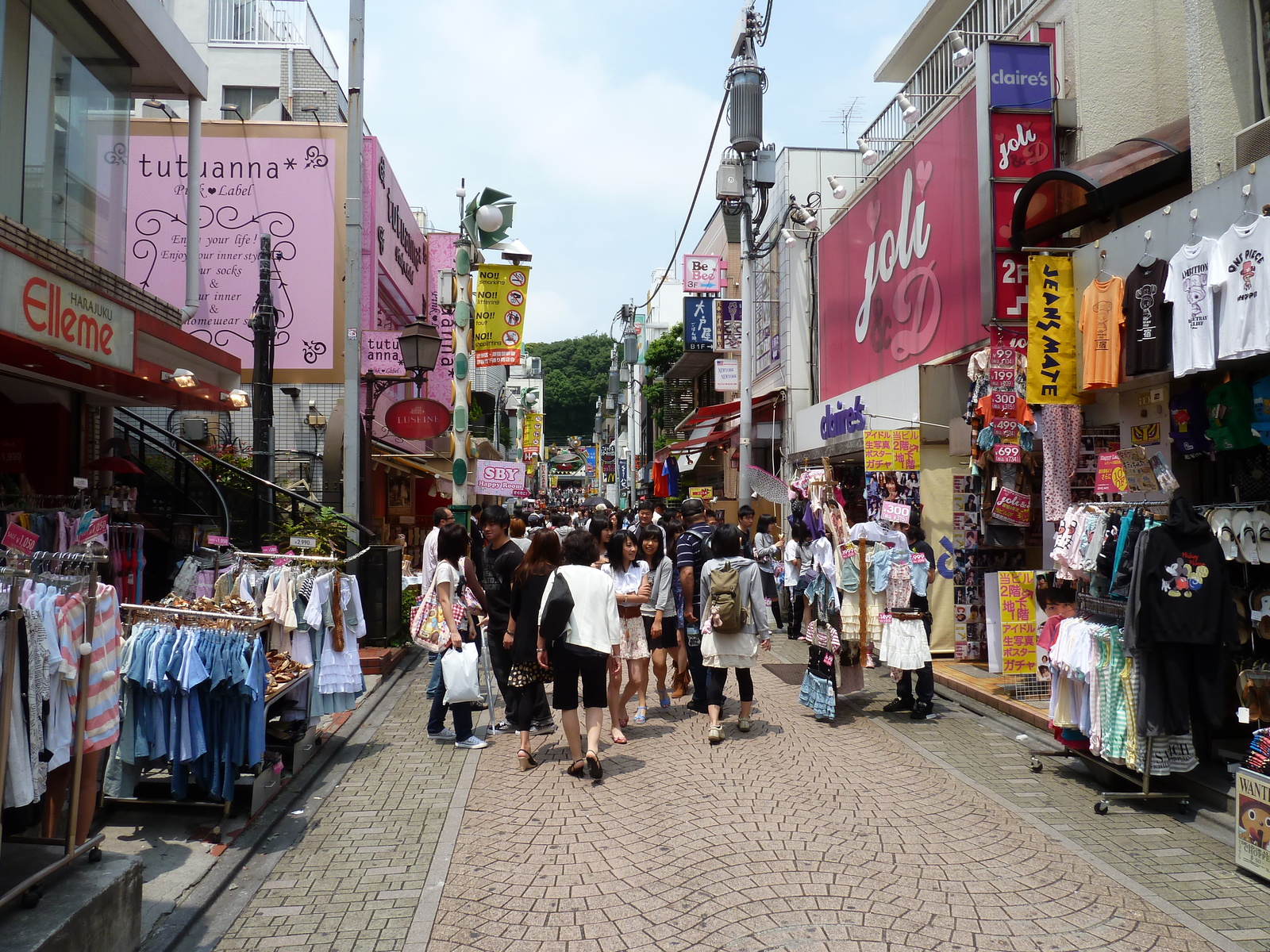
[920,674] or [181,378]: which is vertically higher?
[181,378]

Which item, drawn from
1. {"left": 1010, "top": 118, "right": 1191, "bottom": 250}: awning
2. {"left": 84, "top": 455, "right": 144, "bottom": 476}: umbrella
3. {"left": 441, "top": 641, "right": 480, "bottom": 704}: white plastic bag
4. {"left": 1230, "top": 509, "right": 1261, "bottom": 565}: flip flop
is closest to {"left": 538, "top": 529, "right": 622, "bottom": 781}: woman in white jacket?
{"left": 441, "top": 641, "right": 480, "bottom": 704}: white plastic bag

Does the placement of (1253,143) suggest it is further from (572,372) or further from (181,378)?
(572,372)

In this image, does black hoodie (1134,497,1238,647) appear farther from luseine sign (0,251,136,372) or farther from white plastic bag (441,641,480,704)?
luseine sign (0,251,136,372)

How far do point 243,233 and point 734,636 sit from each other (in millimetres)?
12444

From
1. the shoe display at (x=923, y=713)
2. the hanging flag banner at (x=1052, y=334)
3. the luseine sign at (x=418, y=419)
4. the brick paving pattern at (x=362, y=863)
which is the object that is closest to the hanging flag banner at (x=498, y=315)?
the luseine sign at (x=418, y=419)

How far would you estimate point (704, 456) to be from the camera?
31.0m

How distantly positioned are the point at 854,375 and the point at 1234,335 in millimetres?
10832

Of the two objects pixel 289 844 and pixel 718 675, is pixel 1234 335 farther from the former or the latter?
pixel 289 844

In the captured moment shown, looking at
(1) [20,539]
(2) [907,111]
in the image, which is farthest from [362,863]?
(2) [907,111]

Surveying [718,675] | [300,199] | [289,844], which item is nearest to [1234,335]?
[718,675]

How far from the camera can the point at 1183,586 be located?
5.62 m

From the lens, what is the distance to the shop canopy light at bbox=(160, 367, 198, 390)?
812 centimetres

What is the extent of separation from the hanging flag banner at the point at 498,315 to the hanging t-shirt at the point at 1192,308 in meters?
9.41

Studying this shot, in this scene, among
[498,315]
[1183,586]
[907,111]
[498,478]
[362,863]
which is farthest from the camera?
[498,315]
